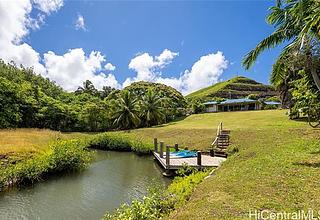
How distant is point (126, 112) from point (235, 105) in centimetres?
3117

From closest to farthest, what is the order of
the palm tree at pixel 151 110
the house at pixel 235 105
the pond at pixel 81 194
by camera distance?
the pond at pixel 81 194 → the palm tree at pixel 151 110 → the house at pixel 235 105

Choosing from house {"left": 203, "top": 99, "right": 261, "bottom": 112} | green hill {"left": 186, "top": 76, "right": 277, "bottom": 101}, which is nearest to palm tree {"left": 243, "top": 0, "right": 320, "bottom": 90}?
house {"left": 203, "top": 99, "right": 261, "bottom": 112}

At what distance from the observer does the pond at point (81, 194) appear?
10664 millimetres

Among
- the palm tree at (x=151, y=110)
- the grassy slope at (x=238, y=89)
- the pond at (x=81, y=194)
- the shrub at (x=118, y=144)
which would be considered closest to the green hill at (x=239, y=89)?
the grassy slope at (x=238, y=89)

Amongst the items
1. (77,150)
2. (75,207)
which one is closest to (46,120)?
(77,150)

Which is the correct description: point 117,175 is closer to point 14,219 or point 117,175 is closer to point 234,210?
point 14,219

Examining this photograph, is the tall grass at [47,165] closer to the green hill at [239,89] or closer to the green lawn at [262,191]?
the green lawn at [262,191]

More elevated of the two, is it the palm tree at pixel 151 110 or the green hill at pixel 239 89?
the green hill at pixel 239 89

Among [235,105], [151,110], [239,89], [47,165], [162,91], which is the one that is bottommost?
A: [47,165]

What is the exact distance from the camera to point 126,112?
4353 cm

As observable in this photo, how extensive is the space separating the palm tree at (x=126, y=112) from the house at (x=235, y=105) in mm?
26480

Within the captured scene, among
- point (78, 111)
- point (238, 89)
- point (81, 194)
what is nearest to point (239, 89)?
point (238, 89)

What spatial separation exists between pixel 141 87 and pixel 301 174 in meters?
62.2

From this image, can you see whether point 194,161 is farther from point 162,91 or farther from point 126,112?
point 162,91
